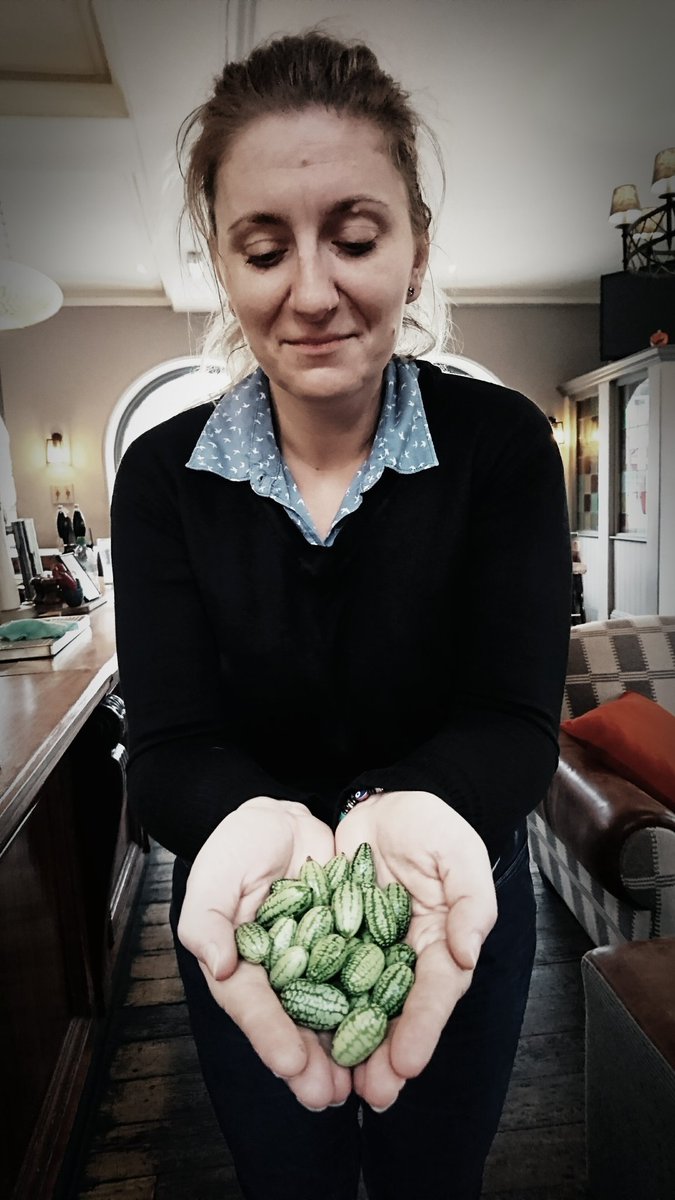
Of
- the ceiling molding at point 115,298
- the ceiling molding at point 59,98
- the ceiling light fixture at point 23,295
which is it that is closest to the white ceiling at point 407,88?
the ceiling molding at point 59,98

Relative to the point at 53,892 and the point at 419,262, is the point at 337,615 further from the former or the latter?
the point at 53,892

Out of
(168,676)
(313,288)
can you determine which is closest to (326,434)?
(313,288)

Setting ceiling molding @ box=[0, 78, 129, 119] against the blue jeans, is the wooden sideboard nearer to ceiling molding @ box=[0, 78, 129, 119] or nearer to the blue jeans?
the blue jeans

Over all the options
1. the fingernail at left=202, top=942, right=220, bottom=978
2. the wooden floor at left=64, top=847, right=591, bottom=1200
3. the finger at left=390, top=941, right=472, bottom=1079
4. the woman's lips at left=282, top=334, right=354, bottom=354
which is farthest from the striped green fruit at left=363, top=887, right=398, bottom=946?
the wooden floor at left=64, top=847, right=591, bottom=1200

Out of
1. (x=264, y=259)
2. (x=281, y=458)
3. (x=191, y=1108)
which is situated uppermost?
(x=264, y=259)

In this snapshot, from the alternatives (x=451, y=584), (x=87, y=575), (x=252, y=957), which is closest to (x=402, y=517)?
(x=451, y=584)

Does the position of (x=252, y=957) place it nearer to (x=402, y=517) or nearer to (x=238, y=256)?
(x=402, y=517)
